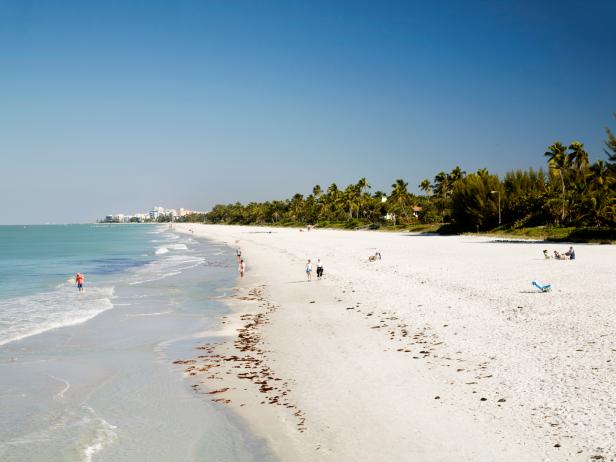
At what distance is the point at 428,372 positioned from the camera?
484 inches

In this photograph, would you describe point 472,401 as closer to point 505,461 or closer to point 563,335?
point 505,461

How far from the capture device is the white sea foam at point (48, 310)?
2031cm

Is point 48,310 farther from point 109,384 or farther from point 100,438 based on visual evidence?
point 100,438

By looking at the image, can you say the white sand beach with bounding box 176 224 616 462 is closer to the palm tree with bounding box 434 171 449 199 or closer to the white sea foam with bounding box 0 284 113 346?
the white sea foam with bounding box 0 284 113 346

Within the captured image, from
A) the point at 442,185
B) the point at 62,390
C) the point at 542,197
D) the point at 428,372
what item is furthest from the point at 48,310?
the point at 442,185

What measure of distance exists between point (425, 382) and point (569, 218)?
65.6 metres

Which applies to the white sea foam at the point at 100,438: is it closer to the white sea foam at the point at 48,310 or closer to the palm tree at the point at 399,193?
the white sea foam at the point at 48,310

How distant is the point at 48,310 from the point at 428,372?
20723 millimetres

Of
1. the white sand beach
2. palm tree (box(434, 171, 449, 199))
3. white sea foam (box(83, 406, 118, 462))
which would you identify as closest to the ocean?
white sea foam (box(83, 406, 118, 462))

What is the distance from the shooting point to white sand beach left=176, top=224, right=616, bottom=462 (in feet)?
28.4

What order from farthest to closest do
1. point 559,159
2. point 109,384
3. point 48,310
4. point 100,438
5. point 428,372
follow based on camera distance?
point 559,159
point 48,310
point 109,384
point 428,372
point 100,438

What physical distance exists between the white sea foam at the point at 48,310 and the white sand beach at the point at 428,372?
7469mm

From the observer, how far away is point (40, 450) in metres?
9.21

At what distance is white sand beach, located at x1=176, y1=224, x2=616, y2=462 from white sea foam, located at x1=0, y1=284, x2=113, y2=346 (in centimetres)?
747
